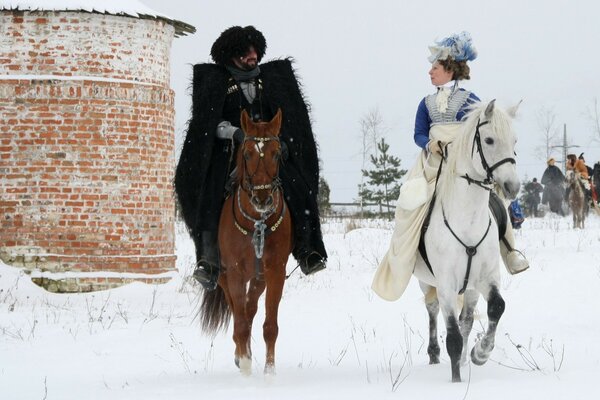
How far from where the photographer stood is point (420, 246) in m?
7.79

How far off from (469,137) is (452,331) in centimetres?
143

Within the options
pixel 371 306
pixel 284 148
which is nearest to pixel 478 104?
pixel 284 148

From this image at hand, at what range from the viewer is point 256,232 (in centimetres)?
747

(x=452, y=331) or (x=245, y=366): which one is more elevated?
(x=452, y=331)

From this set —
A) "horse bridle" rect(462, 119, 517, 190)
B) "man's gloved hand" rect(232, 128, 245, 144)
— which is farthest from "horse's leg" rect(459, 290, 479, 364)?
"man's gloved hand" rect(232, 128, 245, 144)

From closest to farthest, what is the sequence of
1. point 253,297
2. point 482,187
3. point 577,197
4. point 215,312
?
point 482,187 < point 253,297 < point 215,312 < point 577,197

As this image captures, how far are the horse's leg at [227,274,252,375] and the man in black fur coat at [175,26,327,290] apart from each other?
0.98ft

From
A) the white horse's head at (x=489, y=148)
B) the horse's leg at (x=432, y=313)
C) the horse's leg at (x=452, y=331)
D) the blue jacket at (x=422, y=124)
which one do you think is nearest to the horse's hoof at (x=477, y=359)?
the horse's leg at (x=452, y=331)

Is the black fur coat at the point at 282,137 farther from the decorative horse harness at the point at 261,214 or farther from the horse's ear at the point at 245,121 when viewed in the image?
the horse's ear at the point at 245,121

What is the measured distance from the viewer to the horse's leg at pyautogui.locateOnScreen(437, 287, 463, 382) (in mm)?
7039

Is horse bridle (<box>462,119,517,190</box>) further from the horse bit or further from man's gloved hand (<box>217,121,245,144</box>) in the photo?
man's gloved hand (<box>217,121,245,144</box>)

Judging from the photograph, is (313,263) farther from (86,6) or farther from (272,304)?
(86,6)

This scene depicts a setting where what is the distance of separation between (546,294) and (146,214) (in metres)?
6.06

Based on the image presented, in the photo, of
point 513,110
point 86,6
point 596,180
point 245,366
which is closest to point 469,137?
point 513,110
